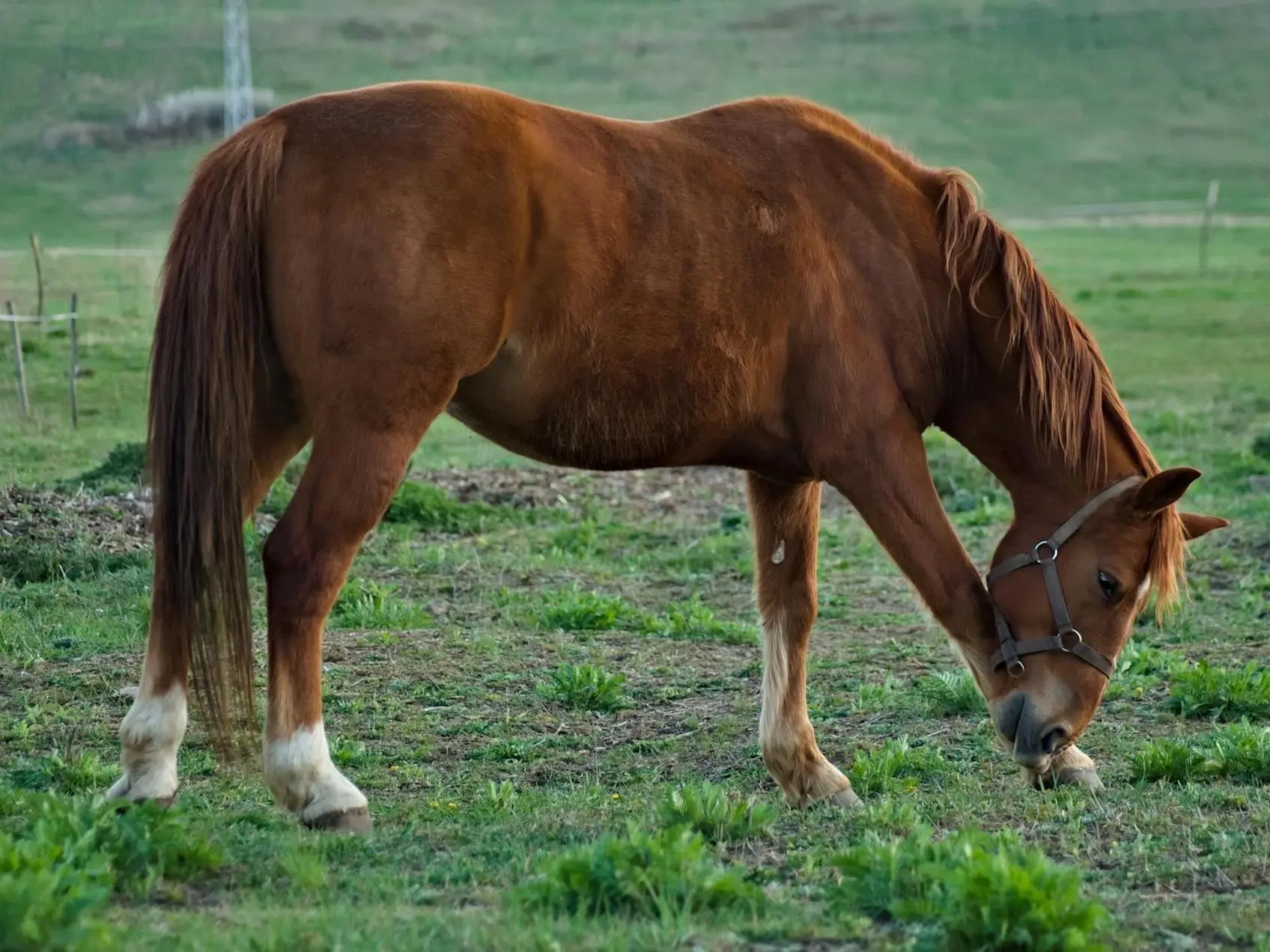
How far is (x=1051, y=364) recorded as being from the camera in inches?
211

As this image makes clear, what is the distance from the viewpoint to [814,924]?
11.4 ft

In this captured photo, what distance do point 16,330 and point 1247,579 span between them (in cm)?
997

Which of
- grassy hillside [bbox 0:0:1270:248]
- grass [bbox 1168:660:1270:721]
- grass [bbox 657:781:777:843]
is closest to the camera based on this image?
grass [bbox 657:781:777:843]

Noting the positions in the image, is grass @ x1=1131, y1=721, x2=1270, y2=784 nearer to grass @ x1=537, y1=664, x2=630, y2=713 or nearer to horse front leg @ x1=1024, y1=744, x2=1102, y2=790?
horse front leg @ x1=1024, y1=744, x2=1102, y2=790

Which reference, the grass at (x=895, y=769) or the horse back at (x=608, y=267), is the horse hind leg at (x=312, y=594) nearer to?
the horse back at (x=608, y=267)

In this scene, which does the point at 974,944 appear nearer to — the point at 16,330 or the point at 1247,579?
the point at 1247,579

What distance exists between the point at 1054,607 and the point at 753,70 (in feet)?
169

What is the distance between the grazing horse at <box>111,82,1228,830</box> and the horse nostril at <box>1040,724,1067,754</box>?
0.08ft

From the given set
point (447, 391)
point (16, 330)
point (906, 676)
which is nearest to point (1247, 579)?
point (906, 676)

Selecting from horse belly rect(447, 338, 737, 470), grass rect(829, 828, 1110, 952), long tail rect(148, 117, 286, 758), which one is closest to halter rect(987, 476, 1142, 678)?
horse belly rect(447, 338, 737, 470)

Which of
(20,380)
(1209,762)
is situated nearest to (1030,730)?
(1209,762)

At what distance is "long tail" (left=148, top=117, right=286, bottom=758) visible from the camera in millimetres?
4387

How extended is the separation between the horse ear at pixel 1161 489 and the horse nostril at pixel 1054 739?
80 cm

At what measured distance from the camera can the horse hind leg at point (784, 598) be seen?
5.53 metres
